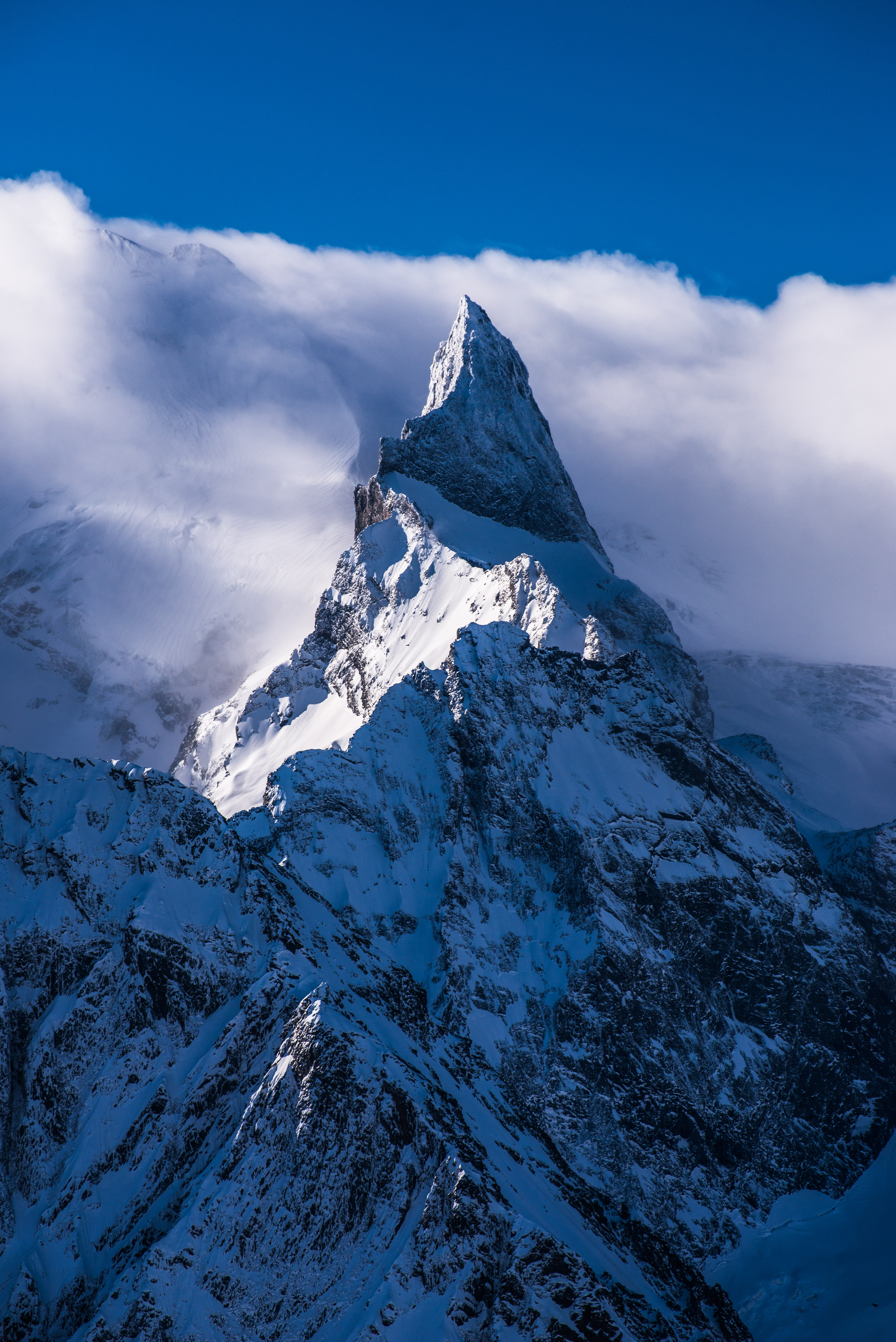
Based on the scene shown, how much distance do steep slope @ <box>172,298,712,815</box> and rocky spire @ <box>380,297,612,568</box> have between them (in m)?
0.26

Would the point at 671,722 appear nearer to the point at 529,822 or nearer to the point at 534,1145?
the point at 529,822

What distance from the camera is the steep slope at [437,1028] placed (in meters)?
66.9

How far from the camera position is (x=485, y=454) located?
18700 centimetres

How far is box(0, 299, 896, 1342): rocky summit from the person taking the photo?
67.1 m

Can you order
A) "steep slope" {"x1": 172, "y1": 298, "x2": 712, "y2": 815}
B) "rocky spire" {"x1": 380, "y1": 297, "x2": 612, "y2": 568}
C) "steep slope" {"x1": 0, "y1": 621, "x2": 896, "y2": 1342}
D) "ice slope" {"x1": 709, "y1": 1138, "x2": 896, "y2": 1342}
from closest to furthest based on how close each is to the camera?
"steep slope" {"x1": 0, "y1": 621, "x2": 896, "y2": 1342}, "ice slope" {"x1": 709, "y1": 1138, "x2": 896, "y2": 1342}, "steep slope" {"x1": 172, "y1": 298, "x2": 712, "y2": 815}, "rocky spire" {"x1": 380, "y1": 297, "x2": 612, "y2": 568}

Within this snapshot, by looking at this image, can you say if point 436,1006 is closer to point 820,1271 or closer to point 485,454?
point 820,1271

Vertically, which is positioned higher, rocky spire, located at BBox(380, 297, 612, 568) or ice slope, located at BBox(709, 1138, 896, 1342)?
rocky spire, located at BBox(380, 297, 612, 568)

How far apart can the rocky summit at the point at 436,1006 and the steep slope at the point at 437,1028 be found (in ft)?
0.80

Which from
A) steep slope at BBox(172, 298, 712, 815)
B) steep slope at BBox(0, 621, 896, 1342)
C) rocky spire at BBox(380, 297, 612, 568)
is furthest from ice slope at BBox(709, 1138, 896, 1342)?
rocky spire at BBox(380, 297, 612, 568)

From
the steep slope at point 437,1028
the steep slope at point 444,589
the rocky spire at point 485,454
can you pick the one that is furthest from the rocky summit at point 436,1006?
the rocky spire at point 485,454

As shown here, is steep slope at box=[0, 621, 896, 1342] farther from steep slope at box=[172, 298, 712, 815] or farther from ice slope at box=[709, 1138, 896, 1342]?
steep slope at box=[172, 298, 712, 815]

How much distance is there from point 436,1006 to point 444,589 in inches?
2691

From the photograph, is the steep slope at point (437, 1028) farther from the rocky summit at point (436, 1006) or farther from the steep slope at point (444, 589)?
the steep slope at point (444, 589)

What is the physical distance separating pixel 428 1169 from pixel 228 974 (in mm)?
19356
